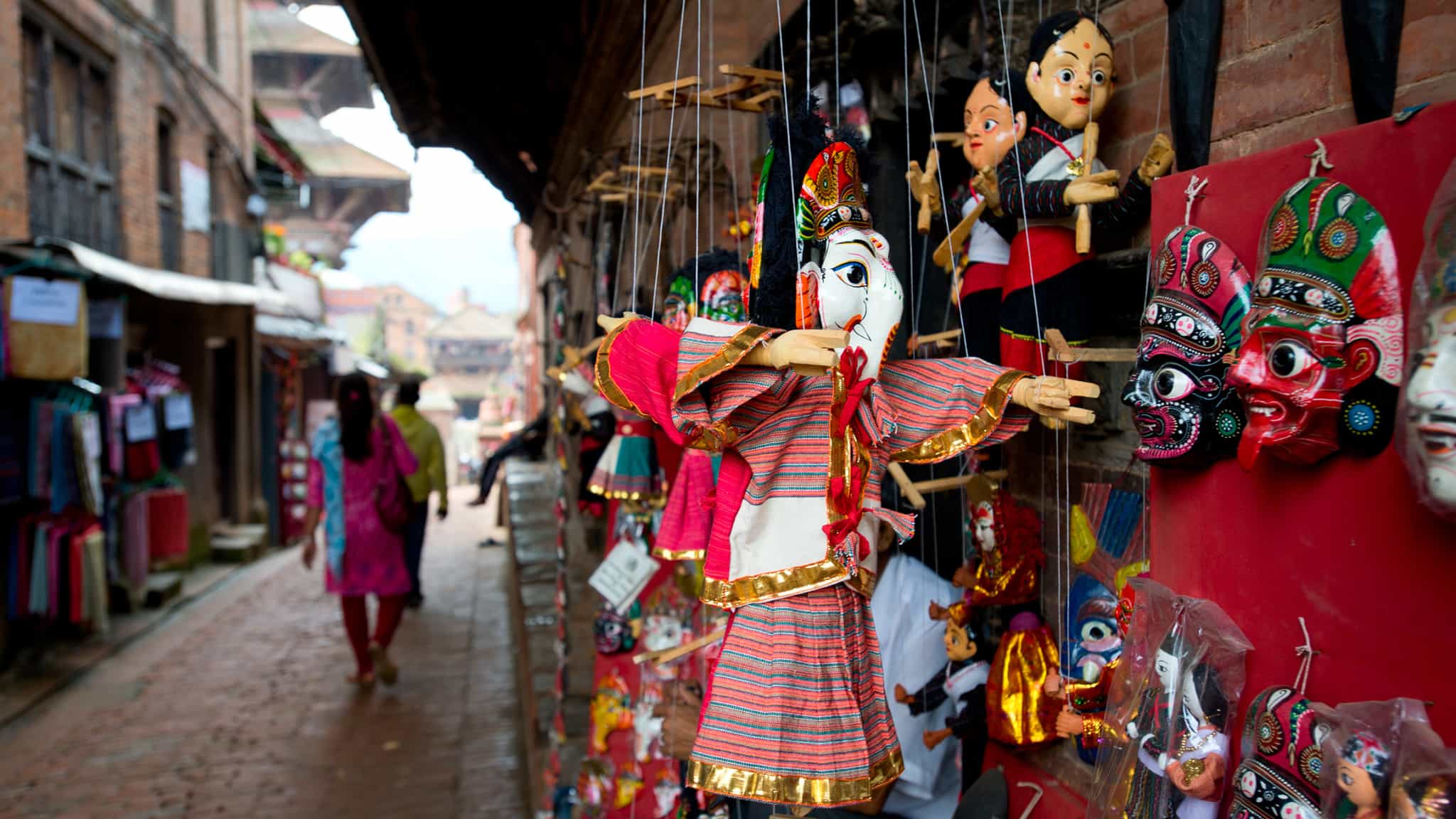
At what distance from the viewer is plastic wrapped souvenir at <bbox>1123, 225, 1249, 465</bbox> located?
1337 millimetres

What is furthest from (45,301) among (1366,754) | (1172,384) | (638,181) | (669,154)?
(1366,754)

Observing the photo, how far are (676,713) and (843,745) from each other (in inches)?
35.8

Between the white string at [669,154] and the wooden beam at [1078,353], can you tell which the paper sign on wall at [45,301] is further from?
the wooden beam at [1078,353]

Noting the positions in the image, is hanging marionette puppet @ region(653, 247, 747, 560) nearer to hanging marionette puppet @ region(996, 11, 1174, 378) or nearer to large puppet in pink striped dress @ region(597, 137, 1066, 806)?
large puppet in pink striped dress @ region(597, 137, 1066, 806)

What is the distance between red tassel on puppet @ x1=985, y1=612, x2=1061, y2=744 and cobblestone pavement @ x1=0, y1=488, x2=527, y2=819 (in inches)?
121

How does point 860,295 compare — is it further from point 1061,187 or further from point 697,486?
point 697,486

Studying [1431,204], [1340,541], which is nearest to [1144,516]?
[1340,541]

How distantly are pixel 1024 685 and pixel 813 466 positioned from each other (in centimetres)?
62

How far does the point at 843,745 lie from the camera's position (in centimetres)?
162

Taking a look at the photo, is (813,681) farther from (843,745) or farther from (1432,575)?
(1432,575)

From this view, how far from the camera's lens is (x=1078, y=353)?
62.2 inches

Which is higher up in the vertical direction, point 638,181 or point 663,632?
point 638,181

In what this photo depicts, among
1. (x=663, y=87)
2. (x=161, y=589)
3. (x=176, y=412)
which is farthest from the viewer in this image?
(x=176, y=412)

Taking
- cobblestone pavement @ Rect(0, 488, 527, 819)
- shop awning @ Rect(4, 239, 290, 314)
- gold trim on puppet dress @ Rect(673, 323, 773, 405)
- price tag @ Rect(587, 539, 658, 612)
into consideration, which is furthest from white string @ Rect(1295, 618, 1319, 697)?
shop awning @ Rect(4, 239, 290, 314)
